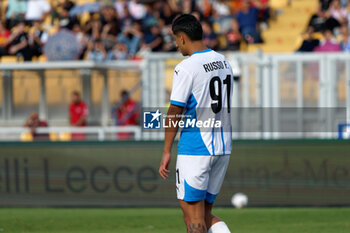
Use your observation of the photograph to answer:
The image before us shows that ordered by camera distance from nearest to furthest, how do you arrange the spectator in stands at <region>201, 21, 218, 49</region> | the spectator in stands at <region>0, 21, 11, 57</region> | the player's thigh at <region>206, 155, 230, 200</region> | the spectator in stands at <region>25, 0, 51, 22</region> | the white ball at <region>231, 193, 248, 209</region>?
the player's thigh at <region>206, 155, 230, 200</region> < the white ball at <region>231, 193, 248, 209</region> < the spectator in stands at <region>201, 21, 218, 49</region> < the spectator in stands at <region>0, 21, 11, 57</region> < the spectator in stands at <region>25, 0, 51, 22</region>

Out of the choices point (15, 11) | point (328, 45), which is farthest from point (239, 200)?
point (15, 11)

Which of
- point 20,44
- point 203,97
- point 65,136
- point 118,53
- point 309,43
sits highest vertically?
point 20,44

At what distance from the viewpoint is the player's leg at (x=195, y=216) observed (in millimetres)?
5934

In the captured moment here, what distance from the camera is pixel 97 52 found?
18375 mm

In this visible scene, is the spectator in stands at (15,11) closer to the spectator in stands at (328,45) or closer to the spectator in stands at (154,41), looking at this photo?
the spectator in stands at (154,41)

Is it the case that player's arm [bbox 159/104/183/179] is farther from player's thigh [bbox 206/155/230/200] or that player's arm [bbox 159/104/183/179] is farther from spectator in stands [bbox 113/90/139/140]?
spectator in stands [bbox 113/90/139/140]

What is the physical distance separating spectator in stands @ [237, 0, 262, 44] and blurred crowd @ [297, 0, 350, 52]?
157 cm

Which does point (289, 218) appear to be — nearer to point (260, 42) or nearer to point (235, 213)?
point (235, 213)

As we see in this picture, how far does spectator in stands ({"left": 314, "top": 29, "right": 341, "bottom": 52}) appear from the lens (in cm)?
1683

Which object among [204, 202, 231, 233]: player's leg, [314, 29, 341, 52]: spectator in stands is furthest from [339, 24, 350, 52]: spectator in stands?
[204, 202, 231, 233]: player's leg

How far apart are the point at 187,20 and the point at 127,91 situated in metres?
11.9

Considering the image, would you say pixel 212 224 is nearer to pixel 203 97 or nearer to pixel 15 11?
pixel 203 97

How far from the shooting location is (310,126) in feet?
48.2

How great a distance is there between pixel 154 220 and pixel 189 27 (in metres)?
4.89
